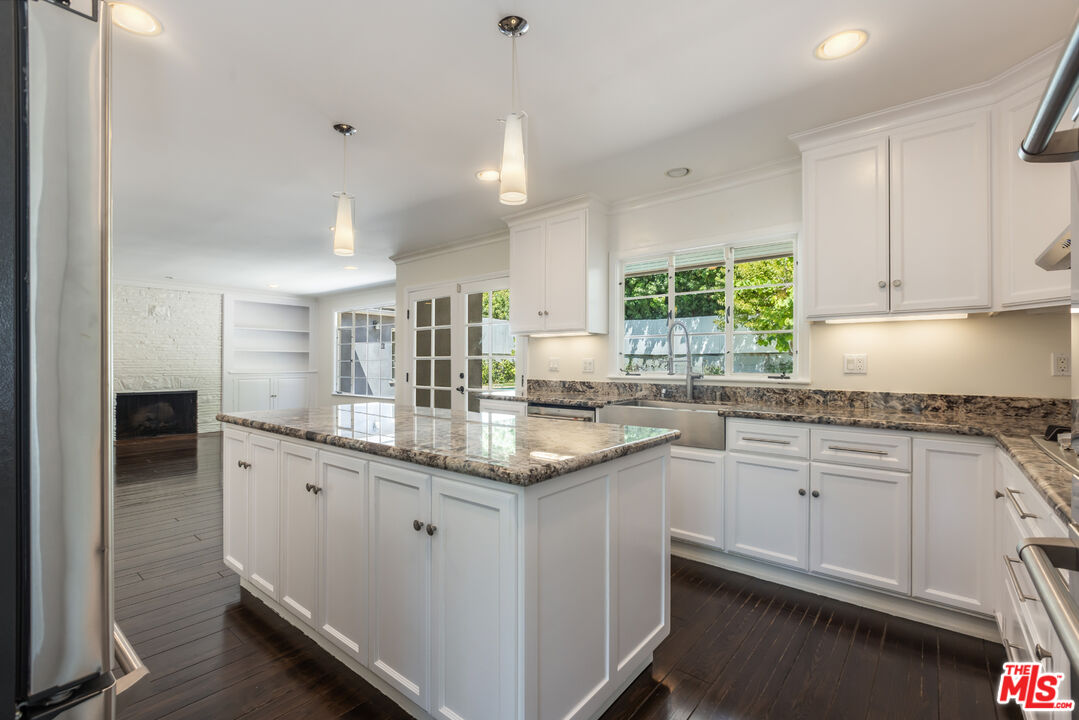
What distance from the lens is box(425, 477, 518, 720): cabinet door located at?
1294 mm

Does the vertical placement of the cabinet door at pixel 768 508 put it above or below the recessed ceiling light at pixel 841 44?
below

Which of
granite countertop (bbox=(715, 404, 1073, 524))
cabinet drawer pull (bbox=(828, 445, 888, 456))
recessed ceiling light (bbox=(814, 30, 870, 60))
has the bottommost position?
cabinet drawer pull (bbox=(828, 445, 888, 456))

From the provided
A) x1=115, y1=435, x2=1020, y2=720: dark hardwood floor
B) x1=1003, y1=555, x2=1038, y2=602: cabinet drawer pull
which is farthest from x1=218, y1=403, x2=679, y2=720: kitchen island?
x1=1003, y1=555, x2=1038, y2=602: cabinet drawer pull

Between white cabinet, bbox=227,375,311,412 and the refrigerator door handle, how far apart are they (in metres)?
8.24

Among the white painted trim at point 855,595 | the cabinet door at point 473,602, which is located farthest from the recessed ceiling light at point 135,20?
the white painted trim at point 855,595

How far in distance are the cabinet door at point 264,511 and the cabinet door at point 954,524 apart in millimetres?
2849

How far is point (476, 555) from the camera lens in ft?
4.48

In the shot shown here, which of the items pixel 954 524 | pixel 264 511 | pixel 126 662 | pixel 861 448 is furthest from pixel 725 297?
pixel 126 662

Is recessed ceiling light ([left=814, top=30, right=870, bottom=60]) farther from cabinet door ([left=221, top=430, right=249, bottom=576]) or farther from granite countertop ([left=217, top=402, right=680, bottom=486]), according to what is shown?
cabinet door ([left=221, top=430, right=249, bottom=576])

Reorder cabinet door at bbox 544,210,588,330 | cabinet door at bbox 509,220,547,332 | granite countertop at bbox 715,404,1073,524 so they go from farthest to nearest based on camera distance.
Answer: cabinet door at bbox 509,220,547,332, cabinet door at bbox 544,210,588,330, granite countertop at bbox 715,404,1073,524

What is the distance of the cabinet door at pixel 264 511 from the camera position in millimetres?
2136

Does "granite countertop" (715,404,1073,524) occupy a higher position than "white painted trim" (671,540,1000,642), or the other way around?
"granite countertop" (715,404,1073,524)

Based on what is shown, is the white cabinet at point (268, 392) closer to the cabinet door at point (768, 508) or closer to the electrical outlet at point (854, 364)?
the cabinet door at point (768, 508)

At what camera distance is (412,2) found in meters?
1.69
